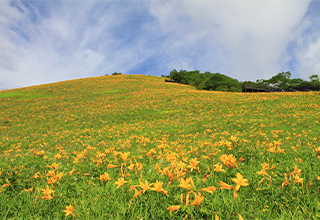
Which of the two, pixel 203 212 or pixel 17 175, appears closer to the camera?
pixel 203 212

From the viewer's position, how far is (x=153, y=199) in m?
1.41

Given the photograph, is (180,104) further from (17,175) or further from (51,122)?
(17,175)

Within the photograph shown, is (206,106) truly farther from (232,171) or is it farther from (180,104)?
(232,171)

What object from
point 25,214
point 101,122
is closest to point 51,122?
point 101,122

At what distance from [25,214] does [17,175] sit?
1278 mm

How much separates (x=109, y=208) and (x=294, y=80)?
8084 centimetres

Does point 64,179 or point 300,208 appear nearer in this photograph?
point 300,208

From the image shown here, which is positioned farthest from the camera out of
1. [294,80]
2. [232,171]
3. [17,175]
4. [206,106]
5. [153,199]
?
[294,80]

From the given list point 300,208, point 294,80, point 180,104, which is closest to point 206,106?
point 180,104

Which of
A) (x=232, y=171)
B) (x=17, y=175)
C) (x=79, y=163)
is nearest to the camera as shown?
(x=232, y=171)

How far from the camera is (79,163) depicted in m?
2.85

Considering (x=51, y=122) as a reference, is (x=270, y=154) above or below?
above

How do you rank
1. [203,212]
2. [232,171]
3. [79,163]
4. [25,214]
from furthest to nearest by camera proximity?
1. [79,163]
2. [232,171]
3. [25,214]
4. [203,212]

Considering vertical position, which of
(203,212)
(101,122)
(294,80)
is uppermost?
(294,80)
